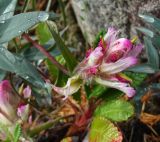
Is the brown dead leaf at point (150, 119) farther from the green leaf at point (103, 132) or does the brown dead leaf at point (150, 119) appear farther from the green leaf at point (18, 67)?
the green leaf at point (18, 67)

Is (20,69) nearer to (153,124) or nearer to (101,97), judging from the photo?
(101,97)

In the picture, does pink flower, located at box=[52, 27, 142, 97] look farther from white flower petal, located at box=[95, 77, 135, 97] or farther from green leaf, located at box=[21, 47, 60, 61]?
green leaf, located at box=[21, 47, 60, 61]

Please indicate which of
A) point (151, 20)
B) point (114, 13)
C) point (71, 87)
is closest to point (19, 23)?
point (71, 87)

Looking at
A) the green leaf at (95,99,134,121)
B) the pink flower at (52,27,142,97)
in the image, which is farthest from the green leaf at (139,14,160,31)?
the green leaf at (95,99,134,121)

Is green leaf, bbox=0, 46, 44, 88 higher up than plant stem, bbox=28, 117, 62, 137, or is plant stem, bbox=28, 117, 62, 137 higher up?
green leaf, bbox=0, 46, 44, 88

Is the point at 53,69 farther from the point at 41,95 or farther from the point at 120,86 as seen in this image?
the point at 120,86


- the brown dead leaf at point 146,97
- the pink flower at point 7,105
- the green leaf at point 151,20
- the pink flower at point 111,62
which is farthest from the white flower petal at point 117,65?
the brown dead leaf at point 146,97
